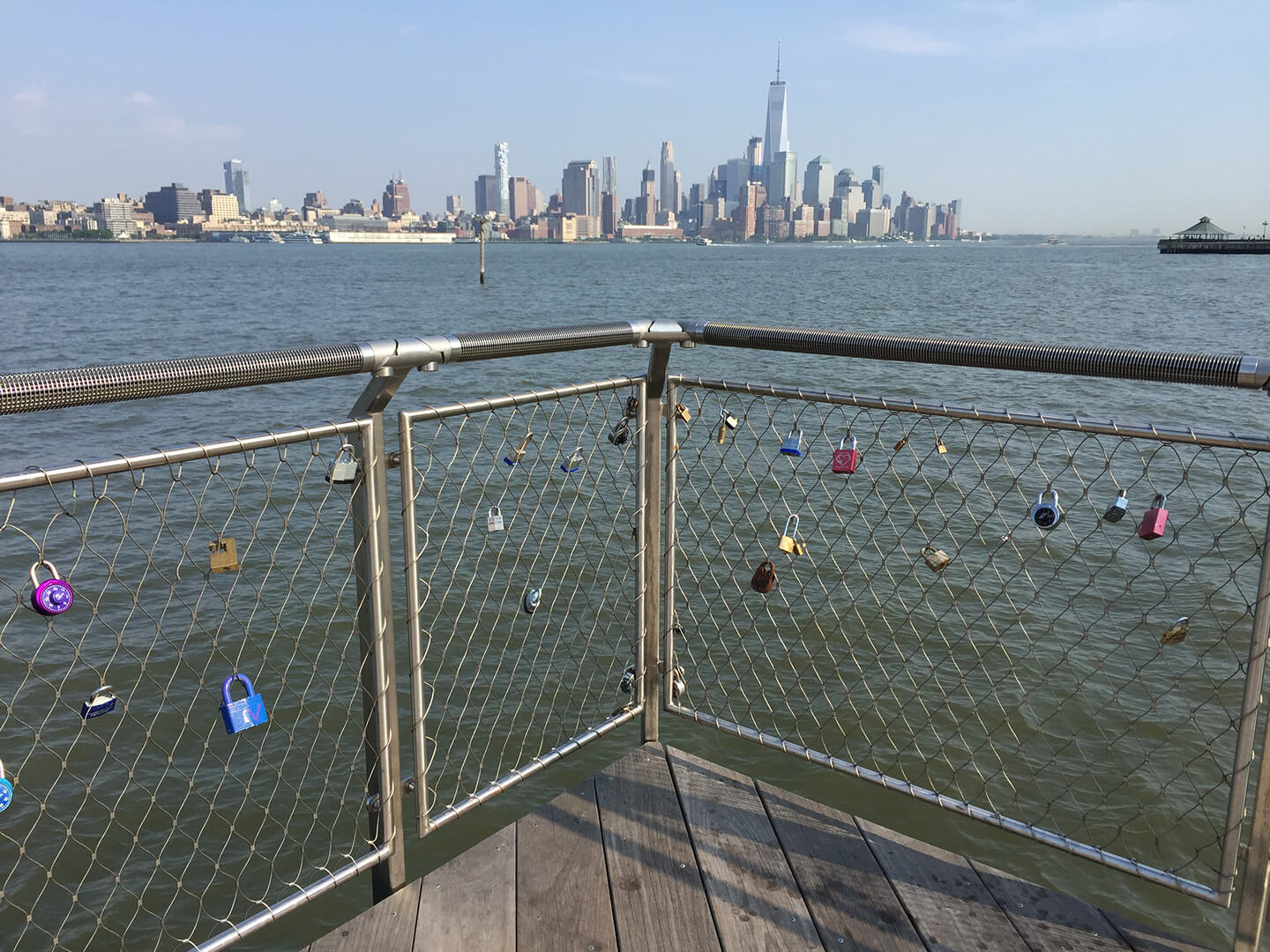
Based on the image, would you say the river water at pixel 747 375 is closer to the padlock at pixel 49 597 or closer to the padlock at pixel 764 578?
the padlock at pixel 49 597

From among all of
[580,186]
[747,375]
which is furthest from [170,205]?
[747,375]

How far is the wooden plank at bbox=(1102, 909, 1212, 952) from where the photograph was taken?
91.0 inches

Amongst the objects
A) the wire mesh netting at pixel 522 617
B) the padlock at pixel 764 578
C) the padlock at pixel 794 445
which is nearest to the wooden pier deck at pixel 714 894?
the wire mesh netting at pixel 522 617

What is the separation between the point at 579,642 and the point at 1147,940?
499cm

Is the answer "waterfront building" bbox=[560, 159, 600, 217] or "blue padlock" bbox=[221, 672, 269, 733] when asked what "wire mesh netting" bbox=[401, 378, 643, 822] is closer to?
"blue padlock" bbox=[221, 672, 269, 733]

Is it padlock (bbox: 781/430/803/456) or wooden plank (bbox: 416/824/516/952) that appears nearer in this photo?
wooden plank (bbox: 416/824/516/952)

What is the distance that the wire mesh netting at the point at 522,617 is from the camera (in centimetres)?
398

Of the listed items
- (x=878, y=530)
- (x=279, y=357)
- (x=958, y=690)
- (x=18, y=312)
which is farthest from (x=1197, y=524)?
(x=18, y=312)

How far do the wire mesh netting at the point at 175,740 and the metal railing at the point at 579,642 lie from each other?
0.03m

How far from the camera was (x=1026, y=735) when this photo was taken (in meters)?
5.72

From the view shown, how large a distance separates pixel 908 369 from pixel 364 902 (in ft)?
57.8

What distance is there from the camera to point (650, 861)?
263cm

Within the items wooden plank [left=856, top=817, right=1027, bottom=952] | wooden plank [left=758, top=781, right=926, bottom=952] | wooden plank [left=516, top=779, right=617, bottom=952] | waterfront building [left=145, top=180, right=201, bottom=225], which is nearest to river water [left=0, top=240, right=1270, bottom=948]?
wooden plank [left=856, top=817, right=1027, bottom=952]

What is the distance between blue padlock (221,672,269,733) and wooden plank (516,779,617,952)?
81cm
